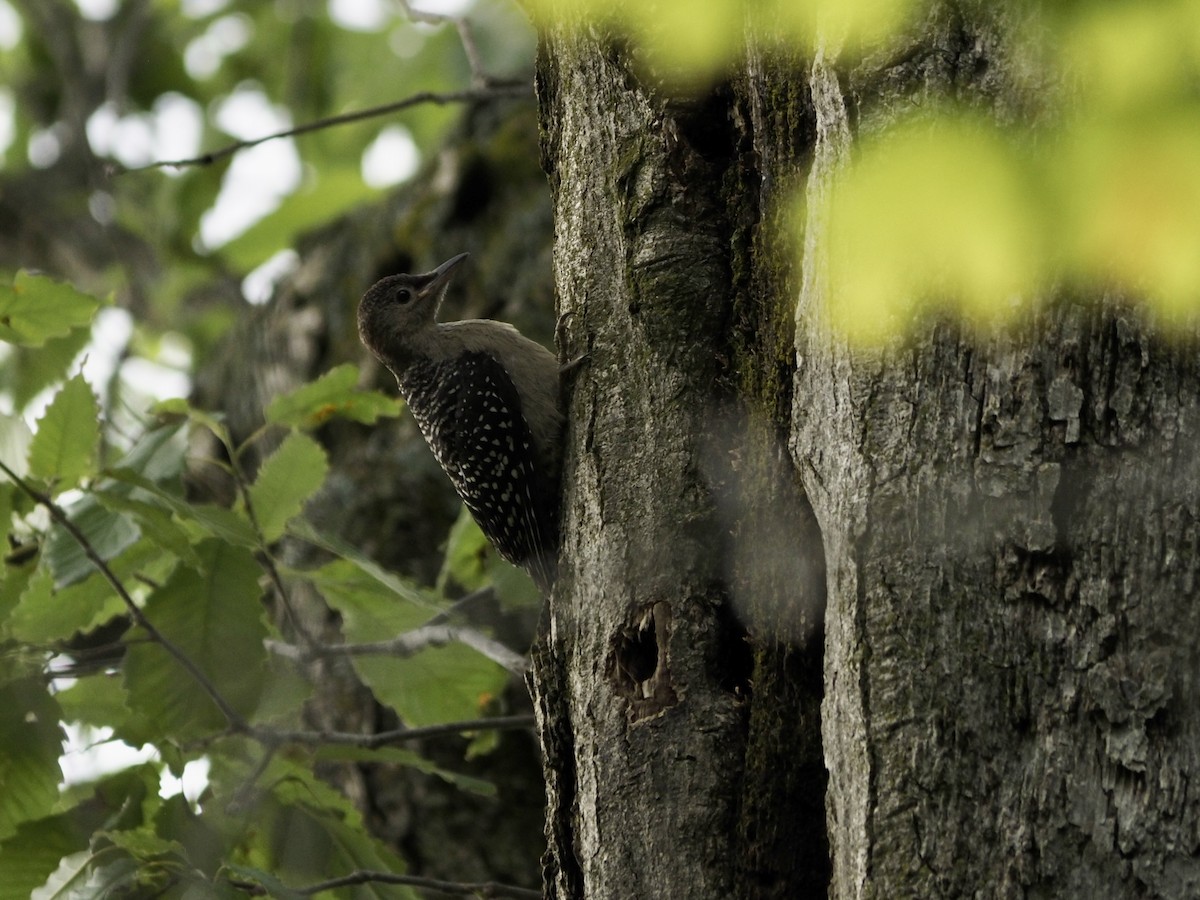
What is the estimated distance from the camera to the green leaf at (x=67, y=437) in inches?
123

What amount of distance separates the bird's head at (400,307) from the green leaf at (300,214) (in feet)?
7.47

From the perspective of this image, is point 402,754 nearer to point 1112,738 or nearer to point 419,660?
point 419,660

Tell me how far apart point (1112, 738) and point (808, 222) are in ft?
3.42

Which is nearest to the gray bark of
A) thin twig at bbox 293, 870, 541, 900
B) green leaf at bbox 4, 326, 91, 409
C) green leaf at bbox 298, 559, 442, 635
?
green leaf at bbox 298, 559, 442, 635

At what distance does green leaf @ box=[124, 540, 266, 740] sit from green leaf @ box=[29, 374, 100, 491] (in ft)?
1.26

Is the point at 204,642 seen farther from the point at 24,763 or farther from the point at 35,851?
the point at 35,851

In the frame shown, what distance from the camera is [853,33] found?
220 cm

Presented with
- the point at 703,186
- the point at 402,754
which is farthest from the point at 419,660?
the point at 703,186

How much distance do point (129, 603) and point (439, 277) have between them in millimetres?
2498

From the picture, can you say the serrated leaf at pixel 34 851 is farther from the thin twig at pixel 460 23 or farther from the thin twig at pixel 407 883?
the thin twig at pixel 460 23

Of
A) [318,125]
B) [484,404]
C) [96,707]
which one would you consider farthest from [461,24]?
[96,707]

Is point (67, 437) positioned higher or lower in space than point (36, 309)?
lower

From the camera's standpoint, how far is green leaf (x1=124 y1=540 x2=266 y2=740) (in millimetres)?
3264

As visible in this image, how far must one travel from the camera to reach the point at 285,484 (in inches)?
137
